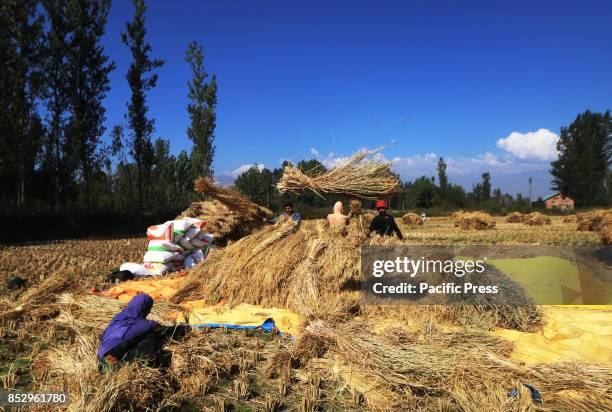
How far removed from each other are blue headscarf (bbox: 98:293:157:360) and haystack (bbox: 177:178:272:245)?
424 centimetres

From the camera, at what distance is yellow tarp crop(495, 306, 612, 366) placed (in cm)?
348

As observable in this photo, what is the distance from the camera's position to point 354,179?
17.9 feet

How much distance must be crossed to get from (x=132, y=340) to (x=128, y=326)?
119 millimetres

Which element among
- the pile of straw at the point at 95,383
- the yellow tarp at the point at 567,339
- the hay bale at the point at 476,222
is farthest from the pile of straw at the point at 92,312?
the hay bale at the point at 476,222

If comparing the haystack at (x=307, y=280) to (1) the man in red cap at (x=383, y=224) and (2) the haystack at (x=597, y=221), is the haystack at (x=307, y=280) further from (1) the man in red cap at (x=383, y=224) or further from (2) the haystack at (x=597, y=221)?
(2) the haystack at (x=597, y=221)

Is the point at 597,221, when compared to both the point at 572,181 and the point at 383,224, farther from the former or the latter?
the point at 572,181

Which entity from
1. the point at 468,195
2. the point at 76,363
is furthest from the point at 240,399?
the point at 468,195

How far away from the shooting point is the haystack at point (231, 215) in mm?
7770

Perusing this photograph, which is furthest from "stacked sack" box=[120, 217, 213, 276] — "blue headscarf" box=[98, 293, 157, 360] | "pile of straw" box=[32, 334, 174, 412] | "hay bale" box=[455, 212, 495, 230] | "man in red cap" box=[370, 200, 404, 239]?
"hay bale" box=[455, 212, 495, 230]

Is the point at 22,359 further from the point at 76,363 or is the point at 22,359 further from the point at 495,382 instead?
the point at 495,382

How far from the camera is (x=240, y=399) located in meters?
2.96

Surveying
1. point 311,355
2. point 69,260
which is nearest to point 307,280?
point 311,355

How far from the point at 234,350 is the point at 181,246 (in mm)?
4525

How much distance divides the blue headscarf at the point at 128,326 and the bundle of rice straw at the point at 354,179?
268 cm
